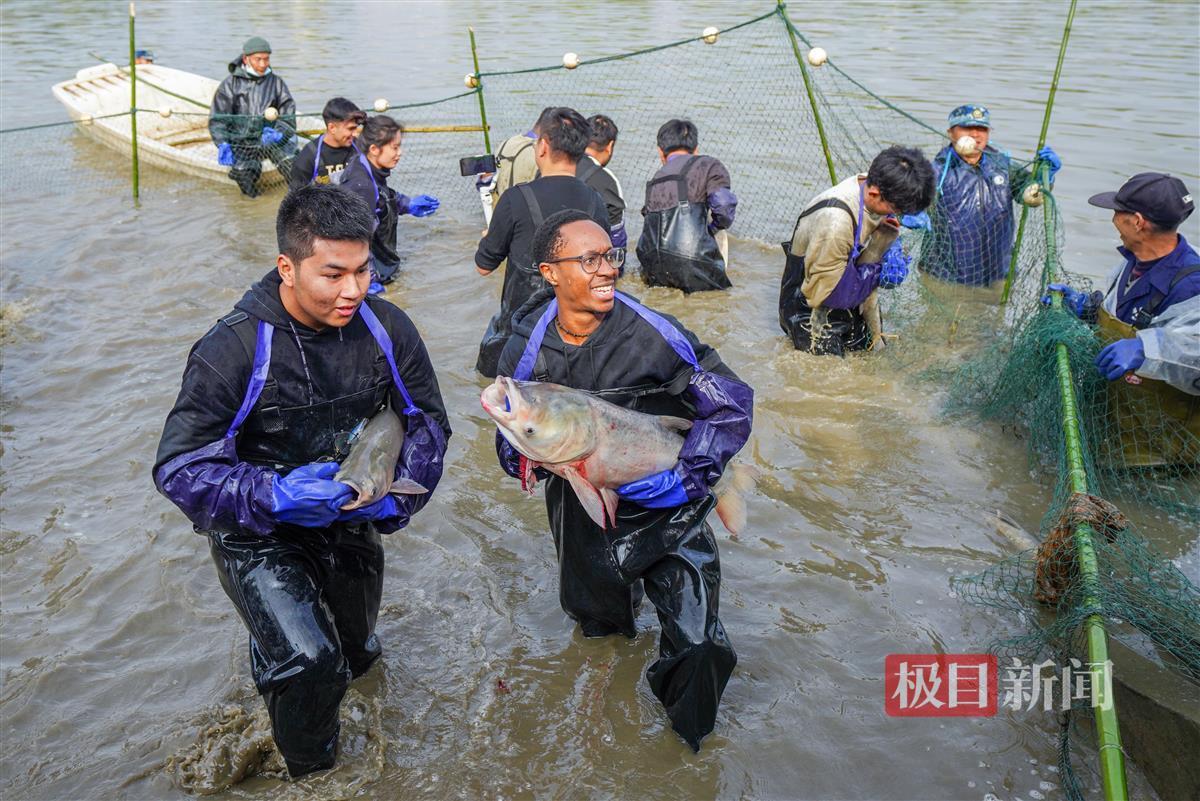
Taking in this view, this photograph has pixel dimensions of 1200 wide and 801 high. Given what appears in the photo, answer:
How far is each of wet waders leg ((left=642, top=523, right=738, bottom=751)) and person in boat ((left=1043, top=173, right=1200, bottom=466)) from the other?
2895 mm

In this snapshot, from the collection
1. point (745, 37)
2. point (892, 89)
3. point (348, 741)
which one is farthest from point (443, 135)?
point (348, 741)

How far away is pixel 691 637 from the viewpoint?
3.73 m

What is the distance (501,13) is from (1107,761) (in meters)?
28.4

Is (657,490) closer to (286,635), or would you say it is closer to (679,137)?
(286,635)

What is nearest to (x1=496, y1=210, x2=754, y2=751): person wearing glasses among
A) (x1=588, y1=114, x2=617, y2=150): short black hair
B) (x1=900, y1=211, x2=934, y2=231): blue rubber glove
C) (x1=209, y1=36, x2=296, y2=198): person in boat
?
(x1=900, y1=211, x2=934, y2=231): blue rubber glove

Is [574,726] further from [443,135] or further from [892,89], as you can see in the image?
[892,89]

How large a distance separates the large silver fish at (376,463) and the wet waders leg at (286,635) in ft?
1.29

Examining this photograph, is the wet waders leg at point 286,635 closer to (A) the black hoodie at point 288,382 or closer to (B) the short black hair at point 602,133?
(A) the black hoodie at point 288,382

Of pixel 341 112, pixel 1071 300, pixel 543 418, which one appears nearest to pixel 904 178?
pixel 1071 300

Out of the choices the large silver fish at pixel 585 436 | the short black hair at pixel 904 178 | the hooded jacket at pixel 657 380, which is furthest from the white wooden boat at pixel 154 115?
the large silver fish at pixel 585 436

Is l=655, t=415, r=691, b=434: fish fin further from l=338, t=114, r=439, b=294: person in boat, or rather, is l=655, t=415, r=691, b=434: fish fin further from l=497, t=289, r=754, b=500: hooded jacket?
l=338, t=114, r=439, b=294: person in boat

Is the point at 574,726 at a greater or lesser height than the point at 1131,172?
lesser

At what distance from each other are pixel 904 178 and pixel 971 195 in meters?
2.67

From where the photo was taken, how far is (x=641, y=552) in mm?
3920
